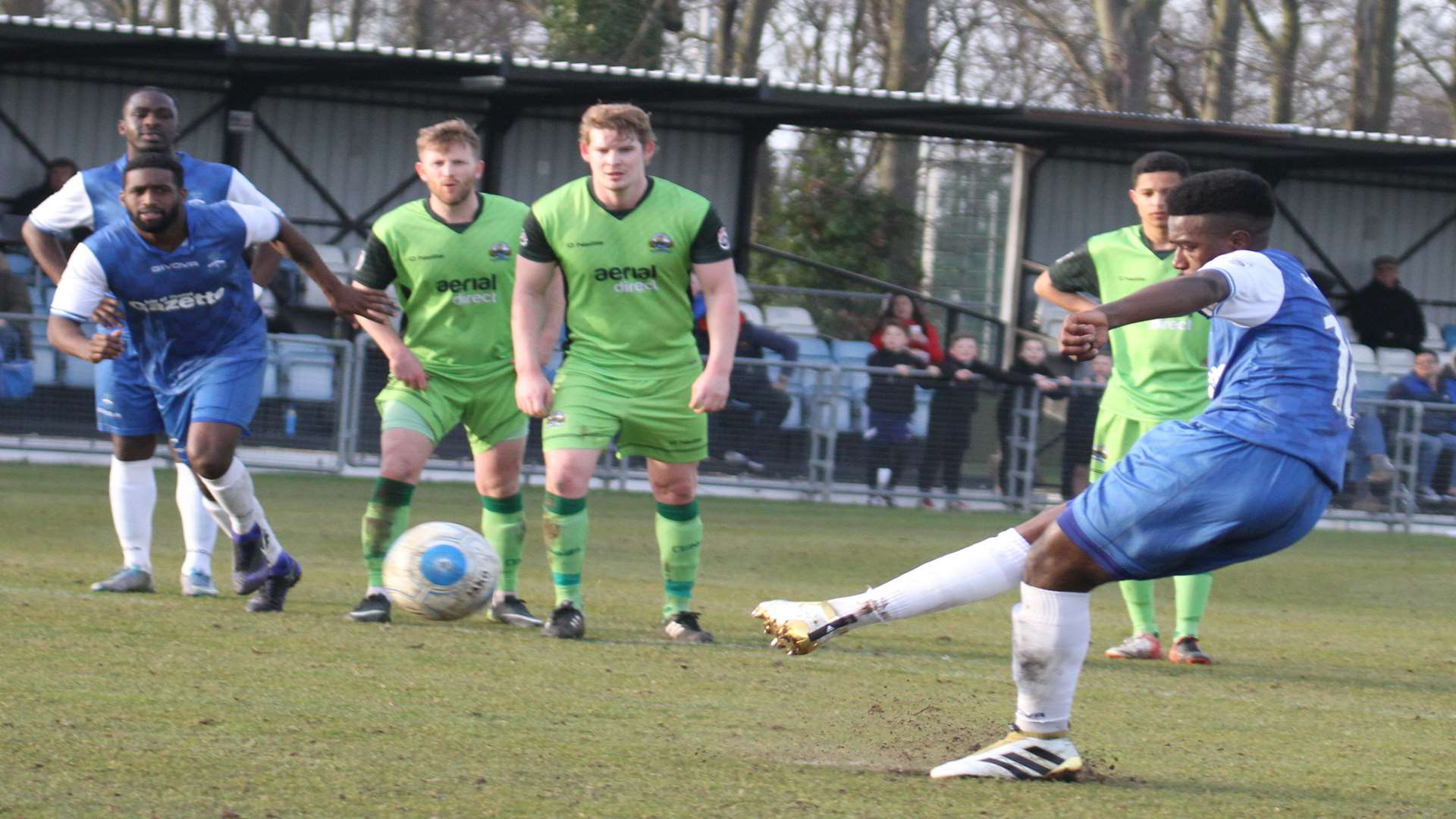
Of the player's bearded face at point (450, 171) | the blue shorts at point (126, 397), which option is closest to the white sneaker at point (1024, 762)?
the player's bearded face at point (450, 171)

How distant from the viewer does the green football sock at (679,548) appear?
776cm

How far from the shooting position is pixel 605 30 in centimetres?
2353

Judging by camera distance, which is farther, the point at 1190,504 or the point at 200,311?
the point at 200,311

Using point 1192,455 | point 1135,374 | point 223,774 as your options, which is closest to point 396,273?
point 1135,374

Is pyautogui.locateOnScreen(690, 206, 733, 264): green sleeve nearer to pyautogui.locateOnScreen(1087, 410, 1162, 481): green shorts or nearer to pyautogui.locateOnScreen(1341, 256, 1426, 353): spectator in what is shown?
pyautogui.locateOnScreen(1087, 410, 1162, 481): green shorts

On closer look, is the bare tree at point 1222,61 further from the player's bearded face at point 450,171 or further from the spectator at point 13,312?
the player's bearded face at point 450,171

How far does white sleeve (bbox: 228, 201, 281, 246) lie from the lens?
7684 mm

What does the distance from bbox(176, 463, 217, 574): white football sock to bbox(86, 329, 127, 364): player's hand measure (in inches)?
57.1

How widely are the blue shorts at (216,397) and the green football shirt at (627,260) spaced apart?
4.49 ft

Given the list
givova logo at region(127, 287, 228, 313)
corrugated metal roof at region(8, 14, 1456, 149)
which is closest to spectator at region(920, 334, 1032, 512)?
corrugated metal roof at region(8, 14, 1456, 149)

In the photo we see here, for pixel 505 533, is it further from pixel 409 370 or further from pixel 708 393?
pixel 708 393

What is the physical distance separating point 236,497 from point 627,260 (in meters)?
1.96

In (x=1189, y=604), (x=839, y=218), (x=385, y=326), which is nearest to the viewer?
(x=385, y=326)

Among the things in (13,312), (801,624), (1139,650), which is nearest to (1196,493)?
(801,624)
